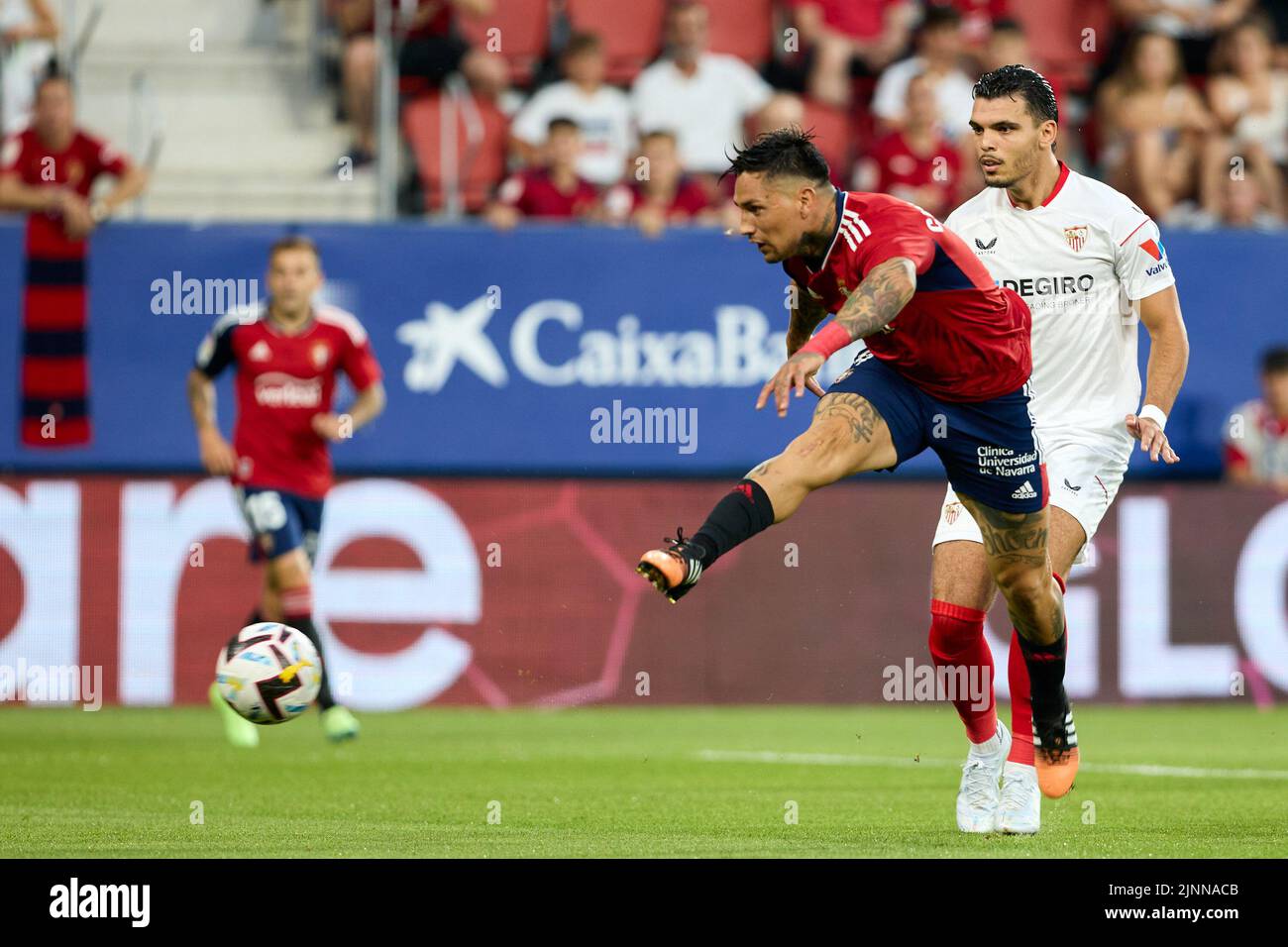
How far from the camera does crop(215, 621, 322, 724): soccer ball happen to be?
9062mm

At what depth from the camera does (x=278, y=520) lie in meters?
12.0

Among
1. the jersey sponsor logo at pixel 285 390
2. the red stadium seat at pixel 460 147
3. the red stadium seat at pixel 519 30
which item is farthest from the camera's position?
the red stadium seat at pixel 519 30

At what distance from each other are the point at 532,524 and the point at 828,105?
406cm

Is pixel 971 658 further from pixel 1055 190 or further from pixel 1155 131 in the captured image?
pixel 1155 131

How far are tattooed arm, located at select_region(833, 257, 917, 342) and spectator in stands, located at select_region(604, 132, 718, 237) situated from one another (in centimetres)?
796

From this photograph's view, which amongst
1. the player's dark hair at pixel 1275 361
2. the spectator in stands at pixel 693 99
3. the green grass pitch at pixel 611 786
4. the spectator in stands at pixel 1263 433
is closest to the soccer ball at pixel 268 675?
the green grass pitch at pixel 611 786

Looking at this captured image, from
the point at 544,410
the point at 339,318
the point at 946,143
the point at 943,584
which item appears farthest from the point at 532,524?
the point at 943,584

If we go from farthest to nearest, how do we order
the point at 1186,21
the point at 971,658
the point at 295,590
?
1. the point at 1186,21
2. the point at 295,590
3. the point at 971,658

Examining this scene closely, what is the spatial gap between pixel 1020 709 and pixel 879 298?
2.00 meters

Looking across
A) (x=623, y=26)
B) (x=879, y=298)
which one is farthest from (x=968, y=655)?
(x=623, y=26)

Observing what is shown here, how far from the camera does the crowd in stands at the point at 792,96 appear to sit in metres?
15.0

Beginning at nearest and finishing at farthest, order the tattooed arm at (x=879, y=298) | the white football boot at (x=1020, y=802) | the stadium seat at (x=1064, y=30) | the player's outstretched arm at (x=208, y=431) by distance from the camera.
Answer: the tattooed arm at (x=879, y=298)
the white football boot at (x=1020, y=802)
the player's outstretched arm at (x=208, y=431)
the stadium seat at (x=1064, y=30)

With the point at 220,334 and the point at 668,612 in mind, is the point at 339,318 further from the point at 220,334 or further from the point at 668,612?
the point at 668,612

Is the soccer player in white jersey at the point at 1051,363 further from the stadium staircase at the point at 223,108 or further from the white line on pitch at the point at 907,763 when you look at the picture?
the stadium staircase at the point at 223,108
